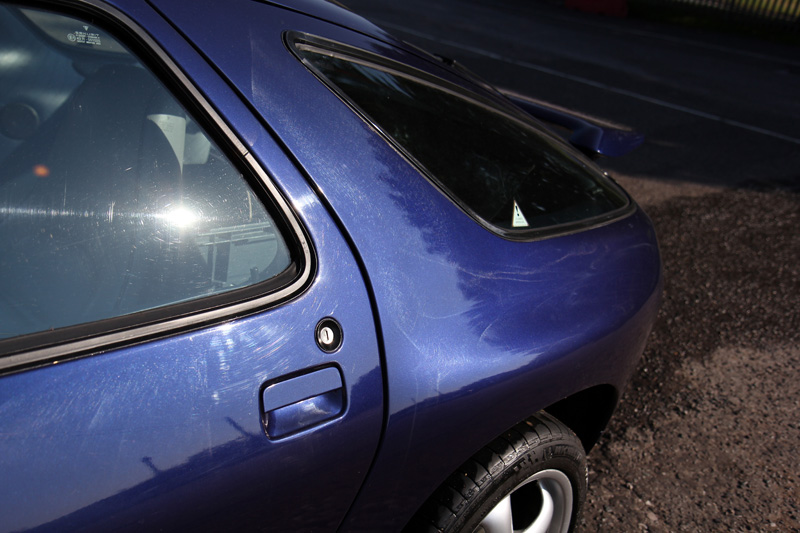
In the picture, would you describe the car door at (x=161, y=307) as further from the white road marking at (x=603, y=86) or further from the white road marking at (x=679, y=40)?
the white road marking at (x=679, y=40)

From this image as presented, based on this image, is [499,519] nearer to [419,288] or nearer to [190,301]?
[419,288]

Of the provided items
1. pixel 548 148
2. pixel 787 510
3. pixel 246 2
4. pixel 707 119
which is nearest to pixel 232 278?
pixel 246 2

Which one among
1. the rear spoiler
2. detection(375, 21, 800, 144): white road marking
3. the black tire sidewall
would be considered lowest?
detection(375, 21, 800, 144): white road marking

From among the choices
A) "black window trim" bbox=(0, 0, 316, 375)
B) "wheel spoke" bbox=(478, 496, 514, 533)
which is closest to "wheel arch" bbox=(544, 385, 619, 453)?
"wheel spoke" bbox=(478, 496, 514, 533)

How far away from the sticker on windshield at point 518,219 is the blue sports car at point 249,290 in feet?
0.03

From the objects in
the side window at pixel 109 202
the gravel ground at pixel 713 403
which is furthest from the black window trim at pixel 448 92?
the gravel ground at pixel 713 403

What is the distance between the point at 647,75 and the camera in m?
9.84

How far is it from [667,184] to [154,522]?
5360 millimetres

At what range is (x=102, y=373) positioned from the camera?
1131 mm

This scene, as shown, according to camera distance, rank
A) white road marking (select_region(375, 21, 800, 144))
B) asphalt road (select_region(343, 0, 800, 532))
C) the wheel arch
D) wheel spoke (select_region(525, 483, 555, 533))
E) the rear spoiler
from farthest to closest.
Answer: white road marking (select_region(375, 21, 800, 144)) < asphalt road (select_region(343, 0, 800, 532)) < the rear spoiler < the wheel arch < wheel spoke (select_region(525, 483, 555, 533))

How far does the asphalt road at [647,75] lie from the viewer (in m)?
6.59

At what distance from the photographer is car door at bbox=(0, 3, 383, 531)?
111 centimetres

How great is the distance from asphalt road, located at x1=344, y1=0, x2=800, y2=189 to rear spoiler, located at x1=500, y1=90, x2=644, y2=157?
331cm

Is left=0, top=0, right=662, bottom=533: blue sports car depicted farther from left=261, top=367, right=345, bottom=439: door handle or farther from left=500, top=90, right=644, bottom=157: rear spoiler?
left=500, top=90, right=644, bottom=157: rear spoiler
